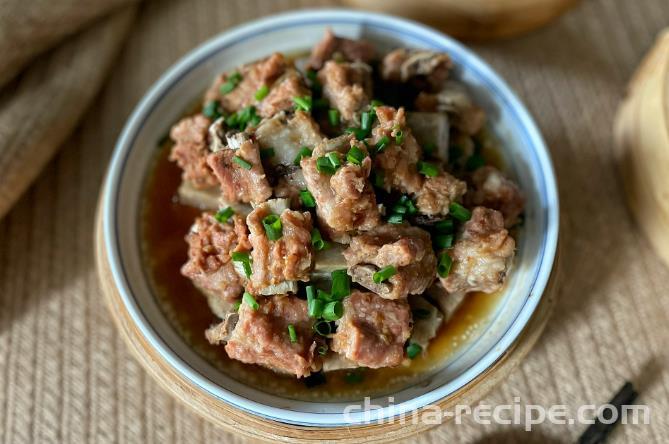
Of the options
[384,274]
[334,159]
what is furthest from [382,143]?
[384,274]

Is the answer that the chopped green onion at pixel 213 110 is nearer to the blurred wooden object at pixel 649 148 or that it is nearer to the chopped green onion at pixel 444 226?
the chopped green onion at pixel 444 226

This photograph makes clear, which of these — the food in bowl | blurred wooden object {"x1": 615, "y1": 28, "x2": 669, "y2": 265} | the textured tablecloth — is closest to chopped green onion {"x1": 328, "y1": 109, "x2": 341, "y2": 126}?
the food in bowl

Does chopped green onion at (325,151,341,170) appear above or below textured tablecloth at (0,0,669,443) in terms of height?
above

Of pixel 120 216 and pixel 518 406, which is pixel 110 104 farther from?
pixel 518 406

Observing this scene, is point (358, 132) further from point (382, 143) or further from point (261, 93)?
point (261, 93)

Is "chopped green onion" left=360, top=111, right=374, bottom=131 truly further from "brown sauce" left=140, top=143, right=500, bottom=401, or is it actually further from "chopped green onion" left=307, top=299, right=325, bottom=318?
"brown sauce" left=140, top=143, right=500, bottom=401

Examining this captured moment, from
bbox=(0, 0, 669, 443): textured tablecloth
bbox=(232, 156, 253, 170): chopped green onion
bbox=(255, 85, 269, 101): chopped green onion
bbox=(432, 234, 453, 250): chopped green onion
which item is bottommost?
bbox=(0, 0, 669, 443): textured tablecloth

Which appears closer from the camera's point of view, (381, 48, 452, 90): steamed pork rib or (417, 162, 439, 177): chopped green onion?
(417, 162, 439, 177): chopped green onion

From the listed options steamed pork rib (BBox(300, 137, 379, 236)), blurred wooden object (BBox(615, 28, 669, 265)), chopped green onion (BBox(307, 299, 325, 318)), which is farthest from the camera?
blurred wooden object (BBox(615, 28, 669, 265))
